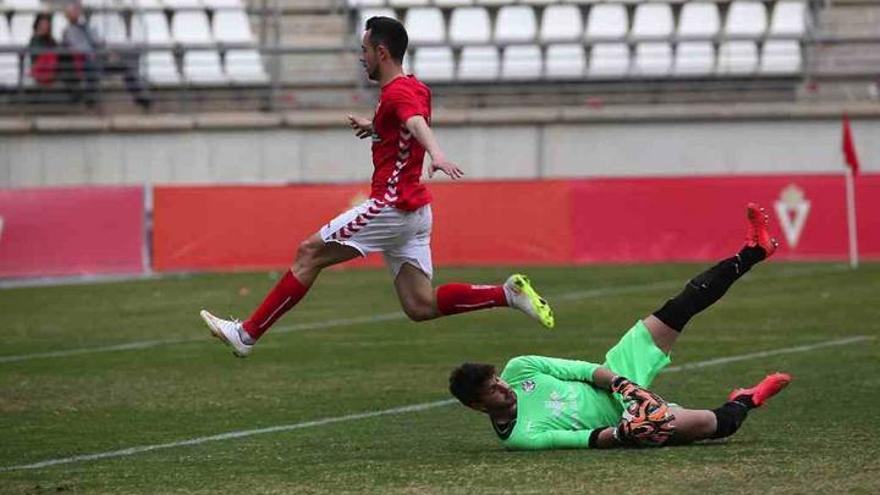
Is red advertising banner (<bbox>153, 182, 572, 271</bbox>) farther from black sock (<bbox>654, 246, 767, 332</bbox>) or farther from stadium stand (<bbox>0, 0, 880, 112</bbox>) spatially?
black sock (<bbox>654, 246, 767, 332</bbox>)

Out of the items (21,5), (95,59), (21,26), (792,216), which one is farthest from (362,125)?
(21,5)

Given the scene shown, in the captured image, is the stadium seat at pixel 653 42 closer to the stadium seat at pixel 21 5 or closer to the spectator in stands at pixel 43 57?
the spectator in stands at pixel 43 57

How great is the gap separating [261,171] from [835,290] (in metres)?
10.1

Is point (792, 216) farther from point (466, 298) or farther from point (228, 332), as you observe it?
point (228, 332)

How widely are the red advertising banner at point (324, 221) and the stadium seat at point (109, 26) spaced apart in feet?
17.7

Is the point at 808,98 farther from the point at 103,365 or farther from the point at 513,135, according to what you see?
the point at 103,365

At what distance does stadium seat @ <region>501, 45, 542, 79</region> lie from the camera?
29484 millimetres

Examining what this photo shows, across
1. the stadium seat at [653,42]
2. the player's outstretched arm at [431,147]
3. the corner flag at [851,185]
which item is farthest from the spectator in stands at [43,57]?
the player's outstretched arm at [431,147]

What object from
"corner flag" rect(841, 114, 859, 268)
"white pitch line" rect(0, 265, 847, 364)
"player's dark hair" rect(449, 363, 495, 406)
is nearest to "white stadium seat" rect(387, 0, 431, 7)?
"corner flag" rect(841, 114, 859, 268)

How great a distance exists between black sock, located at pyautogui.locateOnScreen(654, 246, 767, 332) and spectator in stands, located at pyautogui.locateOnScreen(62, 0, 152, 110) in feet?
62.3

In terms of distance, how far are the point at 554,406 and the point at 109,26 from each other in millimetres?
21173

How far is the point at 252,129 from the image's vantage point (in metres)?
28.3

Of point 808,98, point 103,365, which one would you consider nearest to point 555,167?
point 808,98

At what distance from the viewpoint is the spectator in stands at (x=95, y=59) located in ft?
93.8
